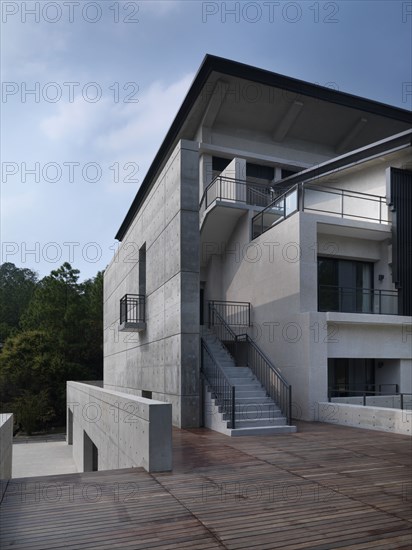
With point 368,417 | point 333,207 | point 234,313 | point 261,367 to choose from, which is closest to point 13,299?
point 234,313

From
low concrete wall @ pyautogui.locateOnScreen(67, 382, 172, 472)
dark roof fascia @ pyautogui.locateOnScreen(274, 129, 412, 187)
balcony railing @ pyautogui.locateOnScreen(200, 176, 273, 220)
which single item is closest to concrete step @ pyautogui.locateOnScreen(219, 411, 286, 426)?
low concrete wall @ pyautogui.locateOnScreen(67, 382, 172, 472)

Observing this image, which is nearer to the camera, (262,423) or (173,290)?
(262,423)

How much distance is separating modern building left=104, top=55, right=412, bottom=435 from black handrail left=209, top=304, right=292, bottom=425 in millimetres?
67

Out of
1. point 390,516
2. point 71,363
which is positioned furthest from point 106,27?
point 71,363

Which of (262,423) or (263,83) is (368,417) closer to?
(262,423)

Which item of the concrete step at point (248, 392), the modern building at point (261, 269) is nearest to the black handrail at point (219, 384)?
the modern building at point (261, 269)

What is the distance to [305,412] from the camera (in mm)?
14375

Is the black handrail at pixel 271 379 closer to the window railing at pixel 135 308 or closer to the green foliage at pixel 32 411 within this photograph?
the window railing at pixel 135 308

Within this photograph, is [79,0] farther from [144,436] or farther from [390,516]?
[390,516]

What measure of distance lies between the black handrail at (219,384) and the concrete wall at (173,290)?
59cm

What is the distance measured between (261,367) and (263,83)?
14.5 metres

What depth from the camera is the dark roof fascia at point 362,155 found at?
57.6 feet

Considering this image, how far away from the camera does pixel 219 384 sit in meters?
12.9

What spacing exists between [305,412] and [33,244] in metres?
15.6
